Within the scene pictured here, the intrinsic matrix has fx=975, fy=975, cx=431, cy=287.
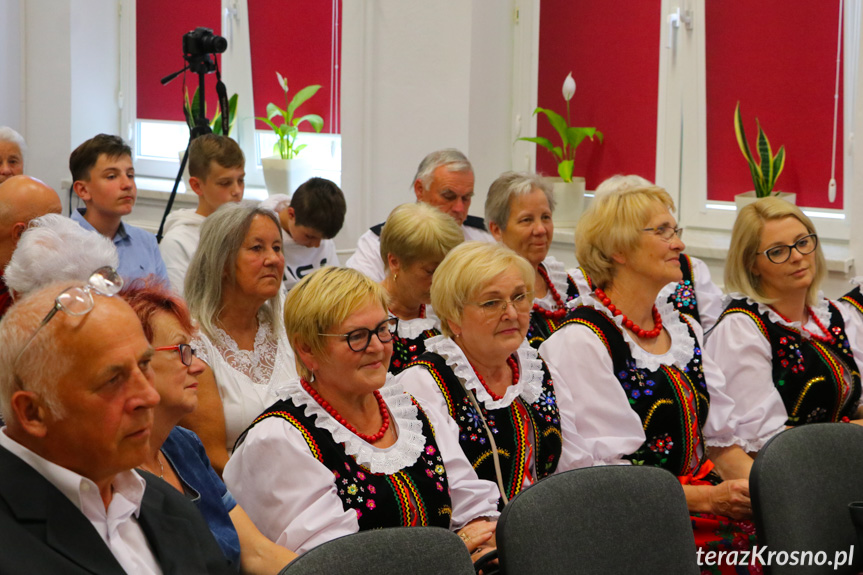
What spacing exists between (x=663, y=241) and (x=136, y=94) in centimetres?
490

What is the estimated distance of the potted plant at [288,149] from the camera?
217 inches

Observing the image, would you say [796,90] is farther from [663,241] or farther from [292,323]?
[292,323]

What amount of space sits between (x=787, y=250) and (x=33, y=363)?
7.07 feet

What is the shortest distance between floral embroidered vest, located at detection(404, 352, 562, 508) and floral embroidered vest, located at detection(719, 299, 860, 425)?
81cm

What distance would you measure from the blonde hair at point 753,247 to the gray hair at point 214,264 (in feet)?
4.40

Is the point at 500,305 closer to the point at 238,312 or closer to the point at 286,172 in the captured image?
the point at 238,312

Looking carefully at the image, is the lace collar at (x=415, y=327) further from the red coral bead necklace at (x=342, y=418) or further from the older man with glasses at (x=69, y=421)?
the older man with glasses at (x=69, y=421)

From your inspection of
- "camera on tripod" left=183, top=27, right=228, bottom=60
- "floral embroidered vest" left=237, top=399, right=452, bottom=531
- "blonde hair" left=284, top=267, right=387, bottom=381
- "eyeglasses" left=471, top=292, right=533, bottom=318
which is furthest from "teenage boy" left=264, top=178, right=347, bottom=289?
"floral embroidered vest" left=237, top=399, right=452, bottom=531

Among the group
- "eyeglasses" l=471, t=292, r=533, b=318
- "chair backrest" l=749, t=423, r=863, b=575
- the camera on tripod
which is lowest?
"chair backrest" l=749, t=423, r=863, b=575

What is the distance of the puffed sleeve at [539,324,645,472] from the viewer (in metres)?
2.34

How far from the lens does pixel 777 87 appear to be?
426cm

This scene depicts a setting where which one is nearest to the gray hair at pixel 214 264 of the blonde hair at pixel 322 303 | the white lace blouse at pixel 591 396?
the blonde hair at pixel 322 303

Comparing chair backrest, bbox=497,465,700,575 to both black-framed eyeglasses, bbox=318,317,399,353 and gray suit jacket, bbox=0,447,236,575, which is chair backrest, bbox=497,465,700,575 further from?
gray suit jacket, bbox=0,447,236,575

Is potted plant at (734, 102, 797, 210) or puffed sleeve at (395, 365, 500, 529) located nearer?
puffed sleeve at (395, 365, 500, 529)
